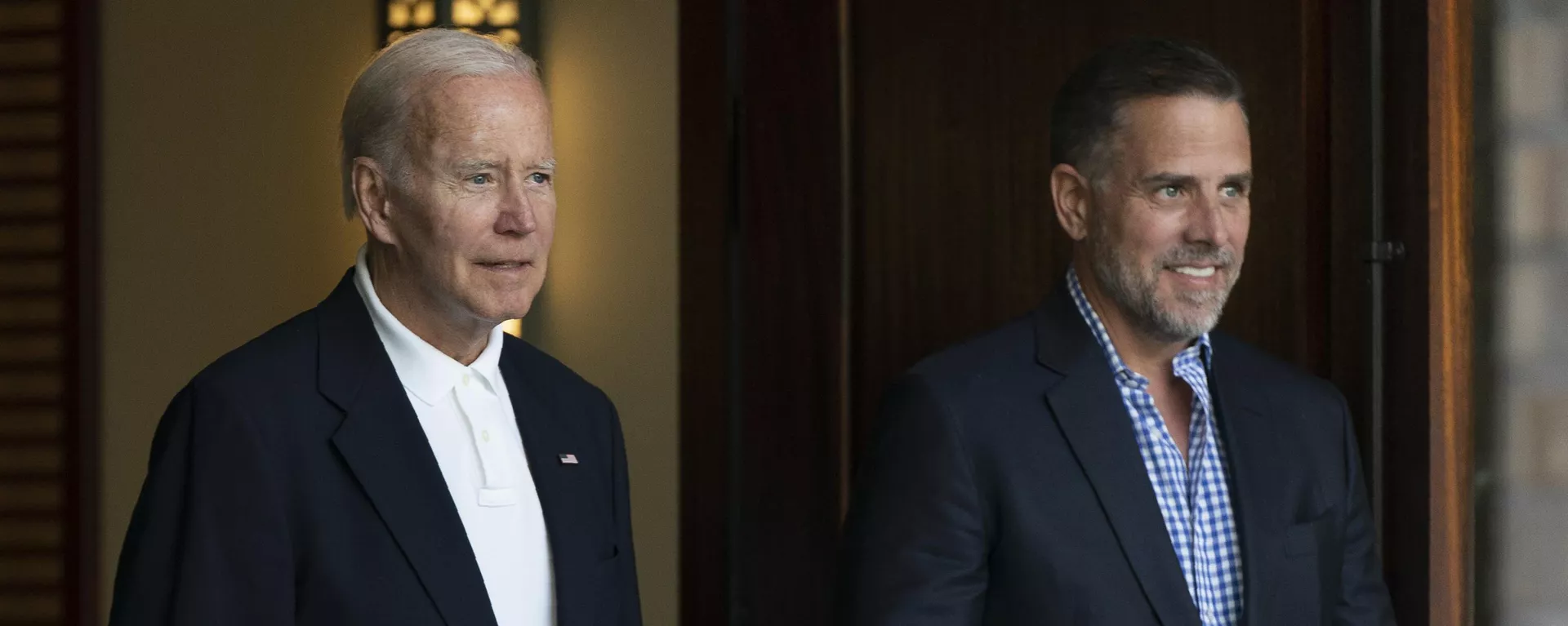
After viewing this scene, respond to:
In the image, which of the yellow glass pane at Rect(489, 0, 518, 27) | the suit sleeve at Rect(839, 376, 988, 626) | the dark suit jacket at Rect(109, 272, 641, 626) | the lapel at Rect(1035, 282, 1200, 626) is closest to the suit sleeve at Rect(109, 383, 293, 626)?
the dark suit jacket at Rect(109, 272, 641, 626)

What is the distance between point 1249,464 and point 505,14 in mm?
1913

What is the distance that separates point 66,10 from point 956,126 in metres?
2.13

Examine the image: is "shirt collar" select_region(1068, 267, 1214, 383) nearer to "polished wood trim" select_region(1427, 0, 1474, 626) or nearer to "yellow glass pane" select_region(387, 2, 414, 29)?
"polished wood trim" select_region(1427, 0, 1474, 626)

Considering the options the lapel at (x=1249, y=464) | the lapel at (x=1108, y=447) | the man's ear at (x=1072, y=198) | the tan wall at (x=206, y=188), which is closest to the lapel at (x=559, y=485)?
the lapel at (x=1108, y=447)

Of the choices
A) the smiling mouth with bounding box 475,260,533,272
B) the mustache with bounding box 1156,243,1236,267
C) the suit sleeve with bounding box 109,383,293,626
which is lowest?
the suit sleeve with bounding box 109,383,293,626

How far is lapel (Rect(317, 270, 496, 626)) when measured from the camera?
6.03 feet

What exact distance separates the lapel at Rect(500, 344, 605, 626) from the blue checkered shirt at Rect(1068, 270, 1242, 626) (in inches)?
29.2

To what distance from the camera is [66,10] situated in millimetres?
3754

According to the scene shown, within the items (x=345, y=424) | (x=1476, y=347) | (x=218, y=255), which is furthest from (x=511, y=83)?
(x=218, y=255)

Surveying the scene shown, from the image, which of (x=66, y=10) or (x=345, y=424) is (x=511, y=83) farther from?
(x=66, y=10)

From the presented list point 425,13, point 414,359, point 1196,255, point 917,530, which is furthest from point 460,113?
point 425,13

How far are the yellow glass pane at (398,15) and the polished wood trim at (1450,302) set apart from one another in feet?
6.93

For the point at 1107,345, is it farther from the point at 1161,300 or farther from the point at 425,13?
the point at 425,13

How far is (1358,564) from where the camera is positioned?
2449mm
